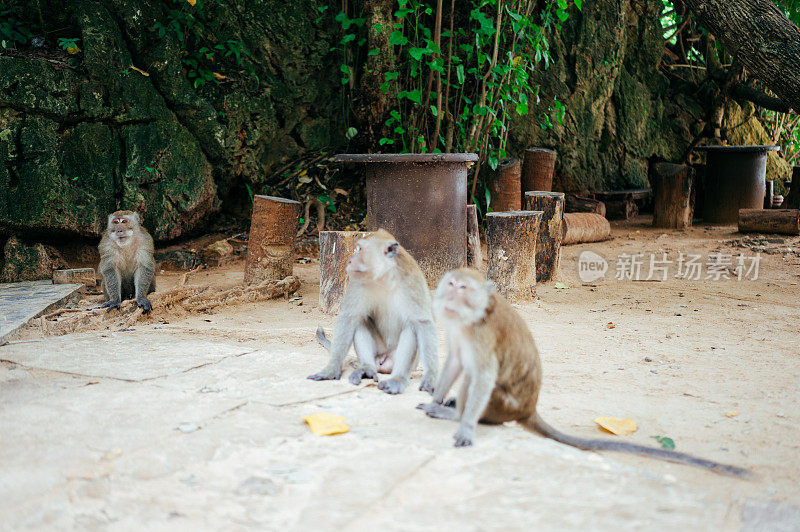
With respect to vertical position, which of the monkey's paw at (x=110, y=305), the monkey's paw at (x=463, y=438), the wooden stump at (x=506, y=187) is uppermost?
the wooden stump at (x=506, y=187)

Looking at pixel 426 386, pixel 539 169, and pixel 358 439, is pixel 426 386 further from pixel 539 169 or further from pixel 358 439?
pixel 539 169

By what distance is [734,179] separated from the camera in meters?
10.9

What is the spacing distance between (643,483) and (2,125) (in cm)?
795

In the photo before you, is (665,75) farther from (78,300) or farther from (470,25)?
(78,300)

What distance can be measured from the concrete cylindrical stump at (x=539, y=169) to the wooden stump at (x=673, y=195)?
193cm

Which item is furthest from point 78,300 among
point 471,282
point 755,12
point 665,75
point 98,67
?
point 665,75

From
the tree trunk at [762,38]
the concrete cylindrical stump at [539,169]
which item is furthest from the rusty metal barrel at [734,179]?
the tree trunk at [762,38]

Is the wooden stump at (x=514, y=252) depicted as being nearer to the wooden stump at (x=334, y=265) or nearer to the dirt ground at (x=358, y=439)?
the dirt ground at (x=358, y=439)

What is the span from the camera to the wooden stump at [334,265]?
5.50 metres

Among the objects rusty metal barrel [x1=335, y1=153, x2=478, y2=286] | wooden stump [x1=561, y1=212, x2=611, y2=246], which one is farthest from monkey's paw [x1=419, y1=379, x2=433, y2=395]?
wooden stump [x1=561, y1=212, x2=611, y2=246]

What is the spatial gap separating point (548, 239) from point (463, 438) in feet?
15.4

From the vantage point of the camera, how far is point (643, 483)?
2078 millimetres

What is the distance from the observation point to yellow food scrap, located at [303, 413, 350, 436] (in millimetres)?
2498

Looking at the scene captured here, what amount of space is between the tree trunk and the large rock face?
5.08 m
